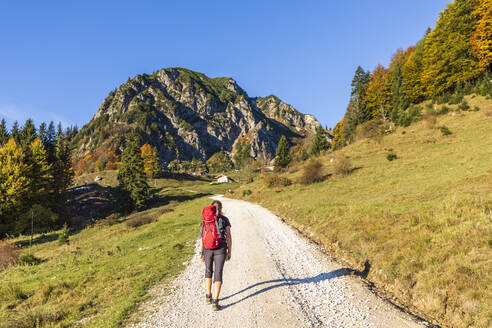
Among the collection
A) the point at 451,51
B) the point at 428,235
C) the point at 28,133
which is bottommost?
the point at 428,235

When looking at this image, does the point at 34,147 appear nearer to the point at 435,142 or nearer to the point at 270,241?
the point at 270,241

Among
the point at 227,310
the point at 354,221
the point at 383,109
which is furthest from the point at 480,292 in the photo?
the point at 383,109

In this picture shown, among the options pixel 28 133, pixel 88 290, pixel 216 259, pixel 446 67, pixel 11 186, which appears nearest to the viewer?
pixel 216 259

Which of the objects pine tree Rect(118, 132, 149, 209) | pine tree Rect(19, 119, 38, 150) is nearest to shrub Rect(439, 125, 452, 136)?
pine tree Rect(118, 132, 149, 209)

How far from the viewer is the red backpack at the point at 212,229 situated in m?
5.97

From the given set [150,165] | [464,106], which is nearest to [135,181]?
[150,165]

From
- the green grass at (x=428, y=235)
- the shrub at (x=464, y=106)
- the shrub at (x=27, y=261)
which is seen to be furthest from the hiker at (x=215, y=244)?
the shrub at (x=464, y=106)

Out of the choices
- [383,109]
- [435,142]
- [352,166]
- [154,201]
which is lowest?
[154,201]

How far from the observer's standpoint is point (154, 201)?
58.1m

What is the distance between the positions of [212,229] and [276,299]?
262 cm

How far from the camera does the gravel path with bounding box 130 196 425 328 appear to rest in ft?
17.0

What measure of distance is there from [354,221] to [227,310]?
967 cm

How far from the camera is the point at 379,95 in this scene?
200 ft

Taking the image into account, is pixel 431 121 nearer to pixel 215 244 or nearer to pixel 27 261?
pixel 215 244
